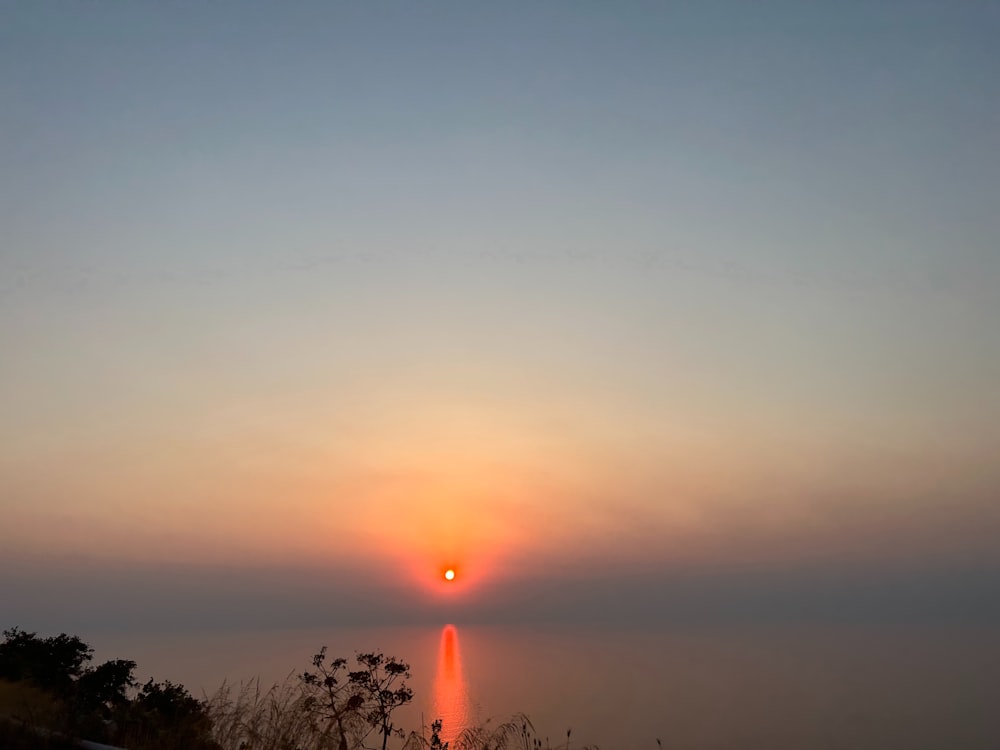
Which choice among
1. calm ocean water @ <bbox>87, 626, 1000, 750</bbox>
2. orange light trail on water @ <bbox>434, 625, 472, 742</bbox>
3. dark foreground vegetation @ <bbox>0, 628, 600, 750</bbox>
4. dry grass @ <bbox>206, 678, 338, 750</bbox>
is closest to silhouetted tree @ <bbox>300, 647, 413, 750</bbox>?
dark foreground vegetation @ <bbox>0, 628, 600, 750</bbox>

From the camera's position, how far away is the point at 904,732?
5797cm

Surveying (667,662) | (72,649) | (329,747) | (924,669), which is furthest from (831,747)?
(667,662)

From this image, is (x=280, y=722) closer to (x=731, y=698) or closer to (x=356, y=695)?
(x=356, y=695)

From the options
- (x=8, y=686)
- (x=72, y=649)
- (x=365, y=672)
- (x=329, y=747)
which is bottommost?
(x=329, y=747)

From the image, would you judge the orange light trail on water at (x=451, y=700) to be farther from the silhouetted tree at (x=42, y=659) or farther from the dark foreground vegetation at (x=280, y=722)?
the dark foreground vegetation at (x=280, y=722)

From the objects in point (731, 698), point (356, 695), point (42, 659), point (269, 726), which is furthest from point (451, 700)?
point (269, 726)

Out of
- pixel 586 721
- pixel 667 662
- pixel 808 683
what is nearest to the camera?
pixel 586 721

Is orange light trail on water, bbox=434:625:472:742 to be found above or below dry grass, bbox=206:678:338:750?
above

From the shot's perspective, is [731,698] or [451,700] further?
[451,700]

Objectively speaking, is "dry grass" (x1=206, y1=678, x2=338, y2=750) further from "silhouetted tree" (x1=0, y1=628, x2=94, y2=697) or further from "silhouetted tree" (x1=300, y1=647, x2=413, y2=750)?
"silhouetted tree" (x1=0, y1=628, x2=94, y2=697)

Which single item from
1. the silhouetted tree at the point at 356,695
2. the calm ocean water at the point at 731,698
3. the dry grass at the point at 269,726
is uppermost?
the calm ocean water at the point at 731,698

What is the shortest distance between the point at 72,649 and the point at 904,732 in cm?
5934

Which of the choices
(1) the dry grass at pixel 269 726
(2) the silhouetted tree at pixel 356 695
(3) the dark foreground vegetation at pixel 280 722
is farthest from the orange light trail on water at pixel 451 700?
(1) the dry grass at pixel 269 726

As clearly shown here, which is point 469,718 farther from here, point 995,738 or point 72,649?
point 72,649
